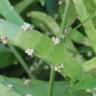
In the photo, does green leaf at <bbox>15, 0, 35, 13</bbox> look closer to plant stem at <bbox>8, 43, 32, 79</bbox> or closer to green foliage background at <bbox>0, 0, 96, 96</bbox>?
green foliage background at <bbox>0, 0, 96, 96</bbox>

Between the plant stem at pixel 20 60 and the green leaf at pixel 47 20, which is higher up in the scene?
the green leaf at pixel 47 20

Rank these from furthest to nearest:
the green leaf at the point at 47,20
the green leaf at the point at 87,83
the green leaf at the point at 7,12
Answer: the green leaf at the point at 47,20, the green leaf at the point at 7,12, the green leaf at the point at 87,83

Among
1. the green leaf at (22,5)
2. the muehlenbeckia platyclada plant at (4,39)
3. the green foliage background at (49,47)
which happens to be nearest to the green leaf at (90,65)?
the green foliage background at (49,47)

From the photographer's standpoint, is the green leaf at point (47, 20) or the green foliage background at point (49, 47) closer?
the green foliage background at point (49, 47)

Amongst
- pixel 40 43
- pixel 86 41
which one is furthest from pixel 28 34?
pixel 86 41

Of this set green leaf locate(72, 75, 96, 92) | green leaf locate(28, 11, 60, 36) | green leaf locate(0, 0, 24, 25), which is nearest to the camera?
green leaf locate(72, 75, 96, 92)

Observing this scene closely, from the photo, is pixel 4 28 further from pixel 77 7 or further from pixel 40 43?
pixel 77 7

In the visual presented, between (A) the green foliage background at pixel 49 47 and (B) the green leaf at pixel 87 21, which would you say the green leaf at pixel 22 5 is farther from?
(B) the green leaf at pixel 87 21

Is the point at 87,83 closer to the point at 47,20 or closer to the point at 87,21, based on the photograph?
the point at 87,21

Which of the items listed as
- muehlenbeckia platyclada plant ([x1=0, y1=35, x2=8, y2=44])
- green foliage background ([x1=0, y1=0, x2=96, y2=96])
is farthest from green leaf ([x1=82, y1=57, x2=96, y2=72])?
muehlenbeckia platyclada plant ([x1=0, y1=35, x2=8, y2=44])

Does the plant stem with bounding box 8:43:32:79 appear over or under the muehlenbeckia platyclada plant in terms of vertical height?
over
